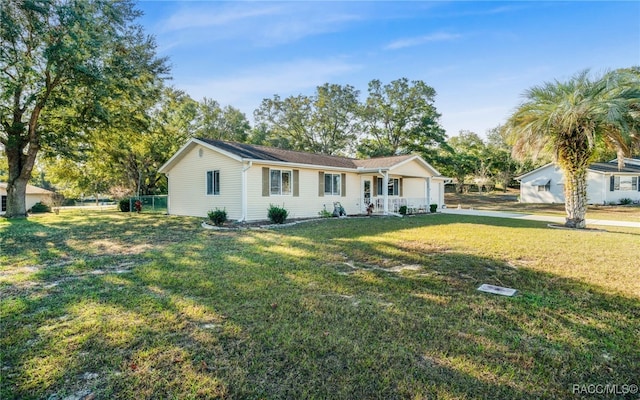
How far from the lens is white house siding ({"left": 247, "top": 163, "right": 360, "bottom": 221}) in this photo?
14.0 meters

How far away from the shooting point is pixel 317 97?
3534cm

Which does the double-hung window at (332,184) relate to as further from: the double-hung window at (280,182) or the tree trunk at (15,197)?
the tree trunk at (15,197)

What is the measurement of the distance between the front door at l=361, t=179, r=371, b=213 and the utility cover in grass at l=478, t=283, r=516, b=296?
540 inches

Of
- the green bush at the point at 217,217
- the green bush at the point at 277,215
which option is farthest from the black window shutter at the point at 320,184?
the green bush at the point at 217,217

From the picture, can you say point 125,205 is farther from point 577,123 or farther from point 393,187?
point 577,123

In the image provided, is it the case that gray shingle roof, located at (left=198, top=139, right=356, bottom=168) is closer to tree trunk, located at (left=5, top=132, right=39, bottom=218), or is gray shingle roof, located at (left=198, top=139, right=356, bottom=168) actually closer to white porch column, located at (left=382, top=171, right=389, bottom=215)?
white porch column, located at (left=382, top=171, right=389, bottom=215)

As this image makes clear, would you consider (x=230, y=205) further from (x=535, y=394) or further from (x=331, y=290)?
(x=535, y=394)

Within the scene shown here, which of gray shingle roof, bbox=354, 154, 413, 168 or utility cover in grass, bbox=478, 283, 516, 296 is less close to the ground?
gray shingle roof, bbox=354, 154, 413, 168

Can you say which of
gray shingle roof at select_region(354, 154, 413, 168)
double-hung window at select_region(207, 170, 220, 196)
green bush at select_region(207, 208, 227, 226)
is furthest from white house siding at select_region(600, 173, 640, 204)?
green bush at select_region(207, 208, 227, 226)

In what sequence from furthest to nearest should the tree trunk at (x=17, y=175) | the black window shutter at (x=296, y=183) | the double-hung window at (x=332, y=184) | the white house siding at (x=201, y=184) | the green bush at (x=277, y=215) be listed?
the double-hung window at (x=332, y=184)
the tree trunk at (x=17, y=175)
the black window shutter at (x=296, y=183)
the white house siding at (x=201, y=184)
the green bush at (x=277, y=215)

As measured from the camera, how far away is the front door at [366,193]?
1868 cm

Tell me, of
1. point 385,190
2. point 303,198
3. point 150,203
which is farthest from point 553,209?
point 150,203

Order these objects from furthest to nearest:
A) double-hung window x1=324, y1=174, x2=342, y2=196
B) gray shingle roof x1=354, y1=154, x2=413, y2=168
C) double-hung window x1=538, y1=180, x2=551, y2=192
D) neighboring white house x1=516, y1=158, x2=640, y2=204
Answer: double-hung window x1=538, y1=180, x2=551, y2=192
neighboring white house x1=516, y1=158, x2=640, y2=204
gray shingle roof x1=354, y1=154, x2=413, y2=168
double-hung window x1=324, y1=174, x2=342, y2=196

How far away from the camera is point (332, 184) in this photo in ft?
56.4
